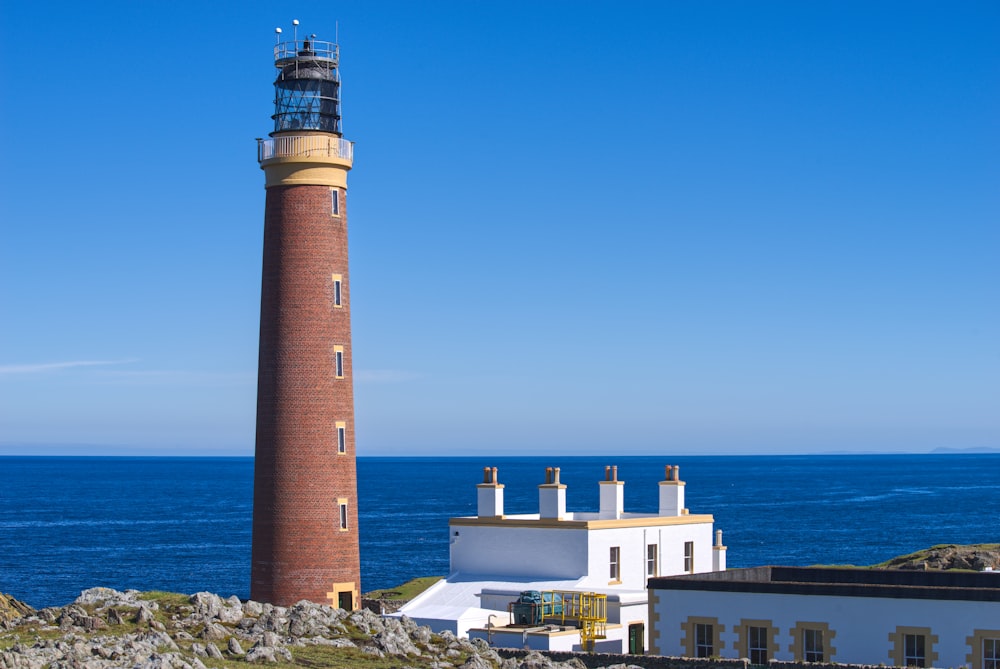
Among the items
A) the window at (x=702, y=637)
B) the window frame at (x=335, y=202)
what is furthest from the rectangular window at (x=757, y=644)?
the window frame at (x=335, y=202)

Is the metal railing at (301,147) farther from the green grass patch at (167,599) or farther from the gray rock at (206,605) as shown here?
the gray rock at (206,605)

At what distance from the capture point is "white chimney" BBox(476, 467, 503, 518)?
46.6 meters

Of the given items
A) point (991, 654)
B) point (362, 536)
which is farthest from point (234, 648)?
point (362, 536)

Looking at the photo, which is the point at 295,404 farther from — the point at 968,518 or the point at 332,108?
the point at 968,518

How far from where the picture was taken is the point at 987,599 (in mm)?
30969

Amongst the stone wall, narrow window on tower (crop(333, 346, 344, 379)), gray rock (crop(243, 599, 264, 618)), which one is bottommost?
the stone wall

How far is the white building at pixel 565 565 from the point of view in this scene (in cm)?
3997

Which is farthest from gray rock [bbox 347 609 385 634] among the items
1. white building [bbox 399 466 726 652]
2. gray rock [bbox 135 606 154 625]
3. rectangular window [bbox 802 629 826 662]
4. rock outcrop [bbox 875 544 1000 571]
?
rock outcrop [bbox 875 544 1000 571]

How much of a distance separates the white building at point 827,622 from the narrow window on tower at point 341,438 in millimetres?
13472

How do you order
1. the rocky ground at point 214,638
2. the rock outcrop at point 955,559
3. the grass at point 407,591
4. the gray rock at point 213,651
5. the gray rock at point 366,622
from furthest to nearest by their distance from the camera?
the rock outcrop at point 955,559, the grass at point 407,591, the gray rock at point 366,622, the gray rock at point 213,651, the rocky ground at point 214,638

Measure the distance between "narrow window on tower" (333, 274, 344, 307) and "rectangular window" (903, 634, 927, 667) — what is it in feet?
68.9

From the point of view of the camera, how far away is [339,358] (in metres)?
44.8

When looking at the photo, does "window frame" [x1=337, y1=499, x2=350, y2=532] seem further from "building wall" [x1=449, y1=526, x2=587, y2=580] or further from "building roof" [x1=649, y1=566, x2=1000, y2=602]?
"building roof" [x1=649, y1=566, x2=1000, y2=602]

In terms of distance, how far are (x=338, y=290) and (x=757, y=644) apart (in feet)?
60.8
